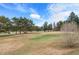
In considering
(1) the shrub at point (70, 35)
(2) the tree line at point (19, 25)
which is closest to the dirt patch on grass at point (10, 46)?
(2) the tree line at point (19, 25)

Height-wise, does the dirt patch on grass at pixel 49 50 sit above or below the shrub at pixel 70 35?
below

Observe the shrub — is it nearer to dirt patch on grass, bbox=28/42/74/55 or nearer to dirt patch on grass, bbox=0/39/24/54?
dirt patch on grass, bbox=28/42/74/55

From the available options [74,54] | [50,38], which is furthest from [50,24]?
[74,54]

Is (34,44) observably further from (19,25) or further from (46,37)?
(19,25)

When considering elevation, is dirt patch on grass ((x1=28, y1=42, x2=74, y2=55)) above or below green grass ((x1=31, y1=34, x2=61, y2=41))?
below

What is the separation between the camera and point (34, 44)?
2318 mm

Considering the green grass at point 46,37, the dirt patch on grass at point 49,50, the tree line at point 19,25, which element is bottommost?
the dirt patch on grass at point 49,50

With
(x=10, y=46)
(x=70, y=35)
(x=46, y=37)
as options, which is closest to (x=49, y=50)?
(x=46, y=37)

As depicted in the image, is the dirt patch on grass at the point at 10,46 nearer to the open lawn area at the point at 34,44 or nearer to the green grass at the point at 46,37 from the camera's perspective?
the open lawn area at the point at 34,44

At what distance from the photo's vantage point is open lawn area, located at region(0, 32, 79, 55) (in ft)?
7.53

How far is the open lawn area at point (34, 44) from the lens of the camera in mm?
2295

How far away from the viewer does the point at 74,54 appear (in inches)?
90.3

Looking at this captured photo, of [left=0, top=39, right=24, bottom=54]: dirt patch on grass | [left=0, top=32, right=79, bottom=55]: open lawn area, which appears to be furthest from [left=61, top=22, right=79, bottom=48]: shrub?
[left=0, top=39, right=24, bottom=54]: dirt patch on grass
